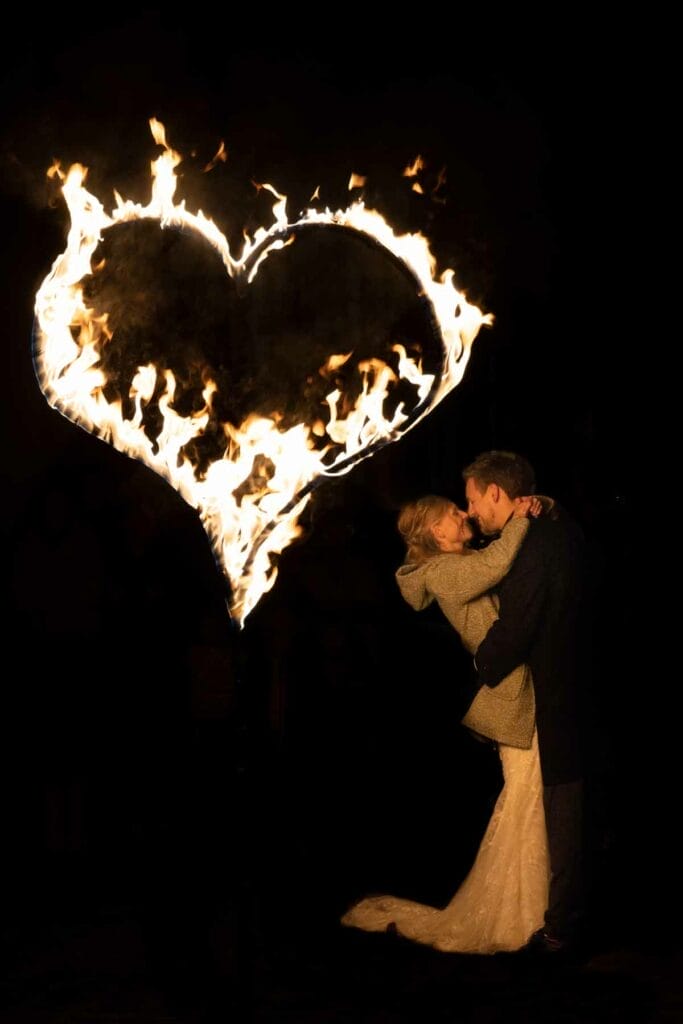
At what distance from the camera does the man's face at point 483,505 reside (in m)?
6.17

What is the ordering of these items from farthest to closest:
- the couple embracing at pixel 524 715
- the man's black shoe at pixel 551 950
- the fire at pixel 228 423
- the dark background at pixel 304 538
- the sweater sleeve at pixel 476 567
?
the dark background at pixel 304 538 → the sweater sleeve at pixel 476 567 → the couple embracing at pixel 524 715 → the man's black shoe at pixel 551 950 → the fire at pixel 228 423

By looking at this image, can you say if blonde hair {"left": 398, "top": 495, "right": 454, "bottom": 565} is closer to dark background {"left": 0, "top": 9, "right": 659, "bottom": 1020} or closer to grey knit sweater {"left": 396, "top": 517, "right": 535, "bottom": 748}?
grey knit sweater {"left": 396, "top": 517, "right": 535, "bottom": 748}

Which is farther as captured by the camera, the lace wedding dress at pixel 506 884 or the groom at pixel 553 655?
the lace wedding dress at pixel 506 884

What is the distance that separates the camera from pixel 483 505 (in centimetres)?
618

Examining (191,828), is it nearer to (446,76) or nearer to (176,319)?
(176,319)

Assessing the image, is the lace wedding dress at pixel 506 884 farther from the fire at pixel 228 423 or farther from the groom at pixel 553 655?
the fire at pixel 228 423

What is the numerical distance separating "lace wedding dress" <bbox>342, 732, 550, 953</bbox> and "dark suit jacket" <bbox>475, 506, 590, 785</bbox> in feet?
0.55

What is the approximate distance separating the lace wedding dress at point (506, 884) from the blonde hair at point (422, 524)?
859 mm

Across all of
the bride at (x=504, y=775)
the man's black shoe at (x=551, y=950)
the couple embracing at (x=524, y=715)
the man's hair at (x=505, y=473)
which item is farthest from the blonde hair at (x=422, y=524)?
the man's black shoe at (x=551, y=950)

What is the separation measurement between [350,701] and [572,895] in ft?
6.36

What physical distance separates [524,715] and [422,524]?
2.91 feet

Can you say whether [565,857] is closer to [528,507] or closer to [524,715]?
[524,715]

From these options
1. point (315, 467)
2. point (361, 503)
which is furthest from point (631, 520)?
point (315, 467)

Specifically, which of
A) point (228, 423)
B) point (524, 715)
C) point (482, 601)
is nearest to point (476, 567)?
point (482, 601)
